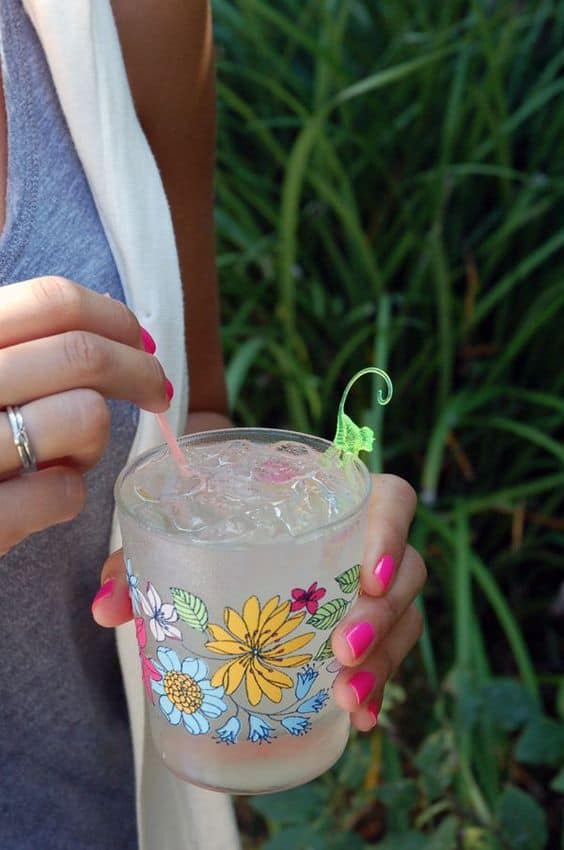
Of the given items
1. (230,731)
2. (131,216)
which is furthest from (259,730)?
(131,216)

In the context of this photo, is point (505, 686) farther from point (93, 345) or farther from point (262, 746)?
point (93, 345)

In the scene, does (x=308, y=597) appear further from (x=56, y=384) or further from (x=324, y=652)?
(x=56, y=384)

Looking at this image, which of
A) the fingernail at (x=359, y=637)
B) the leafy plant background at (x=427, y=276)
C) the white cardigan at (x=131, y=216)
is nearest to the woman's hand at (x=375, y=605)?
the fingernail at (x=359, y=637)

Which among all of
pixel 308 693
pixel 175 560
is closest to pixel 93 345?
pixel 175 560

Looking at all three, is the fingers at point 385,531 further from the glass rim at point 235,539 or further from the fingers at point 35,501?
the fingers at point 35,501

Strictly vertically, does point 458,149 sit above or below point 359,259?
above

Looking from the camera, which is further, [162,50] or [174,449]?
[162,50]

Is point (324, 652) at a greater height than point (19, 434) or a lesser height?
lesser
